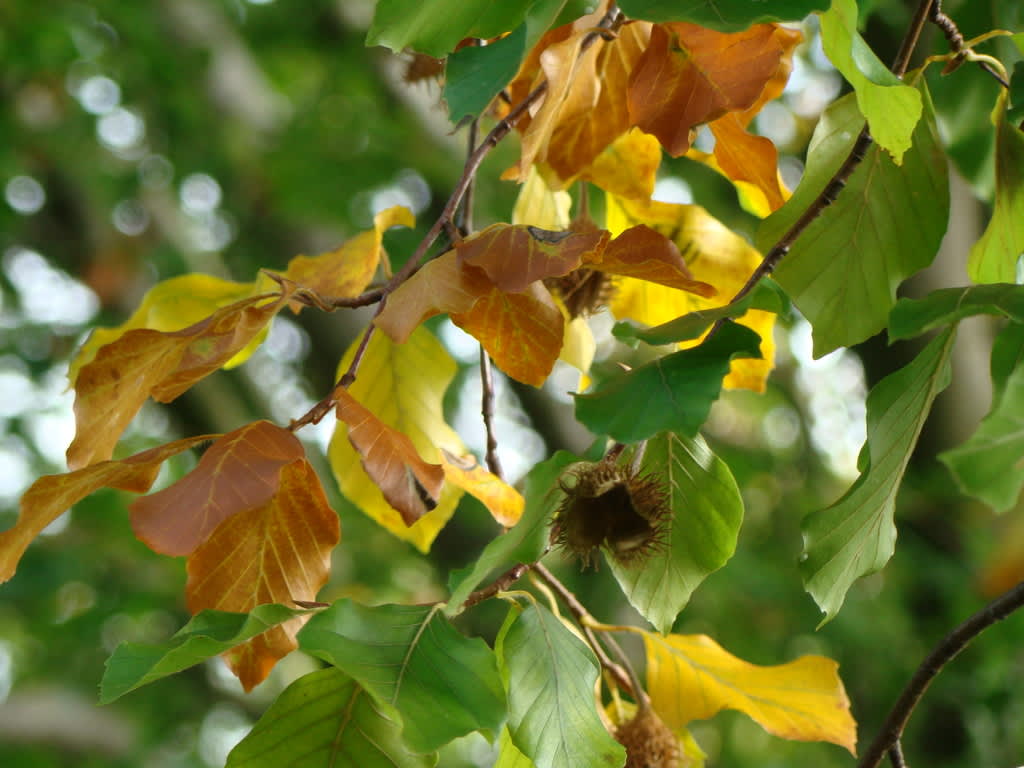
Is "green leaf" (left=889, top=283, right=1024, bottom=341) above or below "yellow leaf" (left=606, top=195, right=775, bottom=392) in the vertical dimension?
above

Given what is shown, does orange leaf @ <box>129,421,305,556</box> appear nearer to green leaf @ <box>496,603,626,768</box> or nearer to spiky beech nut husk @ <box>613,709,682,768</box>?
green leaf @ <box>496,603,626,768</box>

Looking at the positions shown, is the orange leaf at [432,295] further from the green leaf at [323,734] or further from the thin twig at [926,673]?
the thin twig at [926,673]

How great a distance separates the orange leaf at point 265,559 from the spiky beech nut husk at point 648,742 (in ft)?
0.86

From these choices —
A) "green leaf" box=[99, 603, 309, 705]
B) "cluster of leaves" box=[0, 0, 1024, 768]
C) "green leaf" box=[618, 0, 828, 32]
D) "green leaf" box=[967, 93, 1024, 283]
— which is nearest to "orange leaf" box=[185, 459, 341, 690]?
"cluster of leaves" box=[0, 0, 1024, 768]

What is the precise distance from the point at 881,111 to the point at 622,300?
0.30m

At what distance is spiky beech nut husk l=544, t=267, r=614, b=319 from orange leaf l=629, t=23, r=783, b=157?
19 cm

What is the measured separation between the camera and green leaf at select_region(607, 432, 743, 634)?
1.77 feet

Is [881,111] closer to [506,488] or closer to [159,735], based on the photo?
[506,488]

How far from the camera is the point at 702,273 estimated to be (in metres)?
0.69

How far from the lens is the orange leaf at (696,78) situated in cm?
53

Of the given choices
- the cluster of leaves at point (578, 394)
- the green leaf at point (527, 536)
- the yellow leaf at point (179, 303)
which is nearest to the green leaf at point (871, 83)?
the cluster of leaves at point (578, 394)

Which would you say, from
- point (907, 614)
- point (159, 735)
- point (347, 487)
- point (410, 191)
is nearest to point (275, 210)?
point (410, 191)

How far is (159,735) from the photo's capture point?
121 inches

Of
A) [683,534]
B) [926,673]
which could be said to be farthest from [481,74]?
[926,673]
